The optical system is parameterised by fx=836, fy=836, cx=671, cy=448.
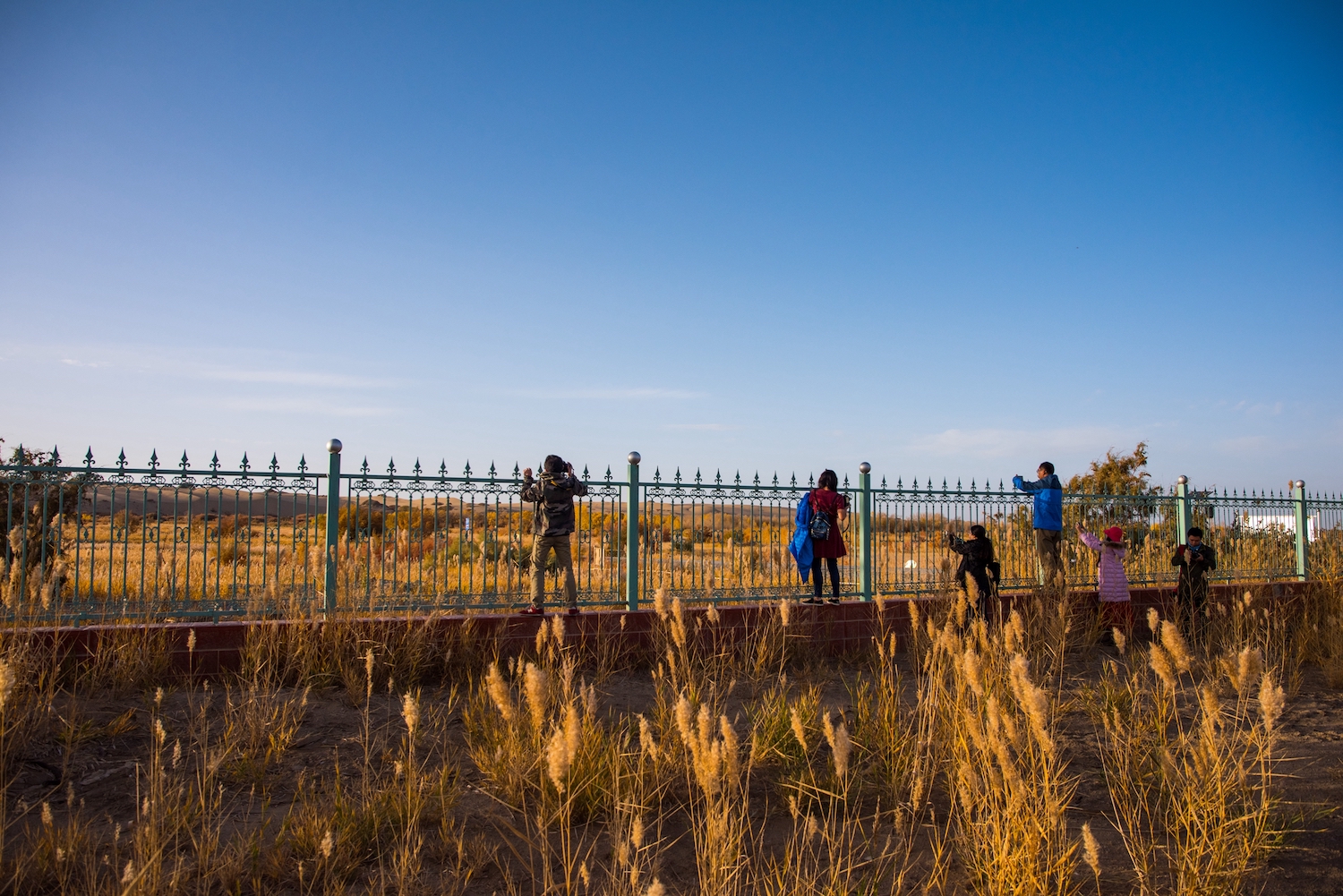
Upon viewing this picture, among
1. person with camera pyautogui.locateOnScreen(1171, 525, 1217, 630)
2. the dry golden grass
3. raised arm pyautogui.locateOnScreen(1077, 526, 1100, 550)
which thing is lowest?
the dry golden grass

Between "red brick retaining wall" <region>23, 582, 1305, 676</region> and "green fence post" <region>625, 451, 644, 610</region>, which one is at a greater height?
"green fence post" <region>625, 451, 644, 610</region>

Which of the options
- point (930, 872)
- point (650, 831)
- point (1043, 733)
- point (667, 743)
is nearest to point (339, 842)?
point (650, 831)

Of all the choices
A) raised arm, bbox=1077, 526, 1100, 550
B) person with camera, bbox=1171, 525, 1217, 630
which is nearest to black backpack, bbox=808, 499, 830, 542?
raised arm, bbox=1077, 526, 1100, 550

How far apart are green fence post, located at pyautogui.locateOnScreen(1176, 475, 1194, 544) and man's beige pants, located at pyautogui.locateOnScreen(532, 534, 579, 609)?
339 inches

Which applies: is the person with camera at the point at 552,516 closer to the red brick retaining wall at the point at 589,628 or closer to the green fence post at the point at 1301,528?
the red brick retaining wall at the point at 589,628

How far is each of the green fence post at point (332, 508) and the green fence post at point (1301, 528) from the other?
13.5 metres

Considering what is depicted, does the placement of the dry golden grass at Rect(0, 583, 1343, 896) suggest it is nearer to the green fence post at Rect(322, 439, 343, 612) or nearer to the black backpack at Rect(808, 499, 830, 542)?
the green fence post at Rect(322, 439, 343, 612)

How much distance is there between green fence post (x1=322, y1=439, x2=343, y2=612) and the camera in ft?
23.7

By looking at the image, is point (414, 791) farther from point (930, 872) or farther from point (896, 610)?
point (896, 610)

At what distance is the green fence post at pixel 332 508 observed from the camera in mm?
7211

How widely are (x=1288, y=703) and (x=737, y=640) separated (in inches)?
174

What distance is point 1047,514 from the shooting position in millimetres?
9641

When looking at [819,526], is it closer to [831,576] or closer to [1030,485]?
[831,576]

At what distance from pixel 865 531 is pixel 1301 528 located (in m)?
8.05
